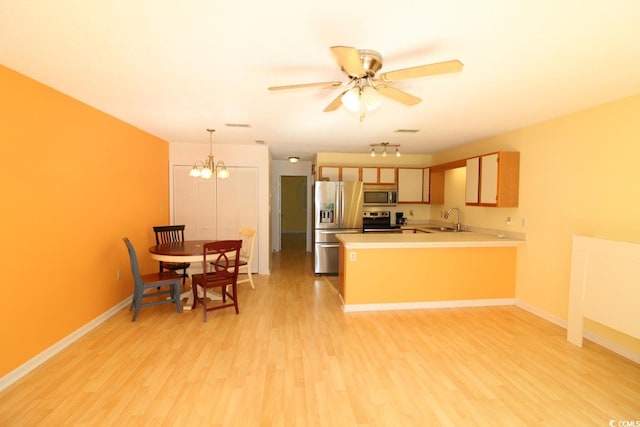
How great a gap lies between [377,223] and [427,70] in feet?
14.2

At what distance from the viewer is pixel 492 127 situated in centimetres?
387

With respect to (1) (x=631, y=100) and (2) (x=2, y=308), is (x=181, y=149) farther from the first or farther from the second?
(1) (x=631, y=100)

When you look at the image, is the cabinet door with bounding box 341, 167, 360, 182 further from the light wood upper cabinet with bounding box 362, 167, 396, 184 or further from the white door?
the white door

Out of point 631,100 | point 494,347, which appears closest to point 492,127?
point 631,100

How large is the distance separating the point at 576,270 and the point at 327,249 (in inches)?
139

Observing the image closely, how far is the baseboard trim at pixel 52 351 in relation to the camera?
7.42 ft

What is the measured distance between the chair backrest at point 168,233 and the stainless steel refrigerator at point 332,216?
2.33 m

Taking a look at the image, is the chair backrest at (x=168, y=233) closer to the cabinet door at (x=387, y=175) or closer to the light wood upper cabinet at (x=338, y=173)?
the light wood upper cabinet at (x=338, y=173)

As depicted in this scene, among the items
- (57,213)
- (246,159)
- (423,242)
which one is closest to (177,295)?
(57,213)

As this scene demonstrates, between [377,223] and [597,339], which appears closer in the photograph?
[597,339]

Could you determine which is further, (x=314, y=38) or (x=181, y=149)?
(x=181, y=149)

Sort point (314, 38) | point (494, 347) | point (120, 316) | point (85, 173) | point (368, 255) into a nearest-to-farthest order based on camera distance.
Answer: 1. point (314, 38)
2. point (494, 347)
3. point (85, 173)
4. point (120, 316)
5. point (368, 255)

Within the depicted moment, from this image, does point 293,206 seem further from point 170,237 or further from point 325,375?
point 325,375

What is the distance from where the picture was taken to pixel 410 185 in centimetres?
597
